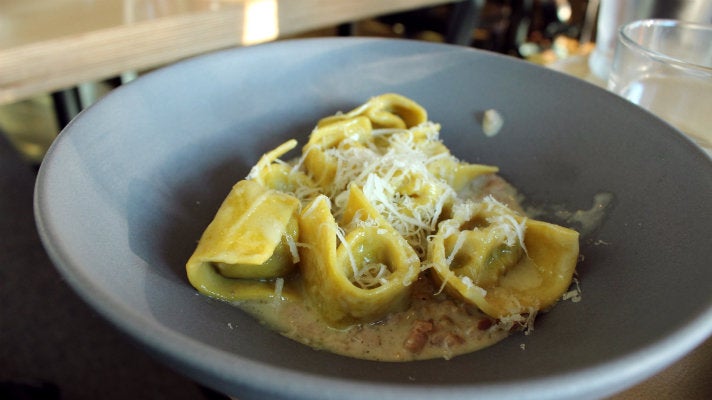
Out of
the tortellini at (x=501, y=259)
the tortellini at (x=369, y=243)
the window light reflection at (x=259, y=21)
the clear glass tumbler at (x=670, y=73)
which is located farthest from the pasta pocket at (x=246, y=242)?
the window light reflection at (x=259, y=21)

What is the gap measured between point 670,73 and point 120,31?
1.11 metres

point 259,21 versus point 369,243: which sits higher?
point 259,21

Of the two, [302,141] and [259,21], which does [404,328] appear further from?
[259,21]

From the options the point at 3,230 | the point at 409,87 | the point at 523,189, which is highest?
the point at 409,87

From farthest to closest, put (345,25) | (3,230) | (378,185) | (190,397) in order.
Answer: (345,25) < (3,230) < (190,397) < (378,185)

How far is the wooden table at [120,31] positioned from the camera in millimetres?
1237

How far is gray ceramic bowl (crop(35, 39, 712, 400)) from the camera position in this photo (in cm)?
49

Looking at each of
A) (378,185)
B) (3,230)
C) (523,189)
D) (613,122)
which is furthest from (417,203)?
(3,230)

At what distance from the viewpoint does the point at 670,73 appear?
36.0 inches

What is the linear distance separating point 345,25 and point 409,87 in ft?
3.11

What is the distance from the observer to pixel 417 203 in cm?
90

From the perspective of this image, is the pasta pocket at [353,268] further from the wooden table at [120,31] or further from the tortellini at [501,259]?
the wooden table at [120,31]

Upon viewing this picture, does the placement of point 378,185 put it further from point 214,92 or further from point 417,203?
point 214,92

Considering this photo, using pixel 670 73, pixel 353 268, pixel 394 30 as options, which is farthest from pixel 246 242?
pixel 394 30
